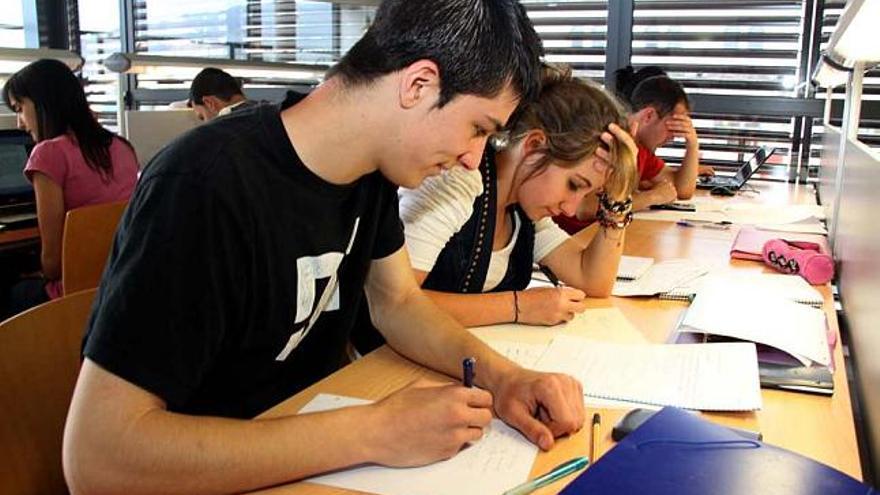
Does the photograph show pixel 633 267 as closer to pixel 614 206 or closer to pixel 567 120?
pixel 614 206

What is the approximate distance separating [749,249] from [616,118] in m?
0.65

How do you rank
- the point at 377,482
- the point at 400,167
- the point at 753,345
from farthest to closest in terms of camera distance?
the point at 753,345 < the point at 400,167 < the point at 377,482

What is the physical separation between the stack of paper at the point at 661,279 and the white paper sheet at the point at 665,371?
374 millimetres

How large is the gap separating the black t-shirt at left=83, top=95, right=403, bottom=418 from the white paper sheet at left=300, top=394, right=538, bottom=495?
191mm

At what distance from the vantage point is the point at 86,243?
2094 millimetres

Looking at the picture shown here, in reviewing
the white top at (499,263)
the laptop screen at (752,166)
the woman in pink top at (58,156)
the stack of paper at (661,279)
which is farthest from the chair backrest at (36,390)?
the laptop screen at (752,166)

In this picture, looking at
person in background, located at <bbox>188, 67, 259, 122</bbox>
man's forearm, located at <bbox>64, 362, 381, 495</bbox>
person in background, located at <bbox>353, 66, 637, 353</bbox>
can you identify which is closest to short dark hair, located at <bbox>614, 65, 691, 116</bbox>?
person in background, located at <bbox>353, 66, 637, 353</bbox>

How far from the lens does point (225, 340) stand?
0.85 meters

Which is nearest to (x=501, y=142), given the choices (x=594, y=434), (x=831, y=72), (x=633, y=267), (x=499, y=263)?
(x=499, y=263)

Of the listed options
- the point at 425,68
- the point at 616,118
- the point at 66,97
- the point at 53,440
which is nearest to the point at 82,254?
the point at 66,97

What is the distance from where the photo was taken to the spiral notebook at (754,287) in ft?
4.88

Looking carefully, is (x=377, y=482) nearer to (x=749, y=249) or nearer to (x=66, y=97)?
(x=749, y=249)

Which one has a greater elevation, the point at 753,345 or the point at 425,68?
the point at 425,68

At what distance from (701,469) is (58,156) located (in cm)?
245
